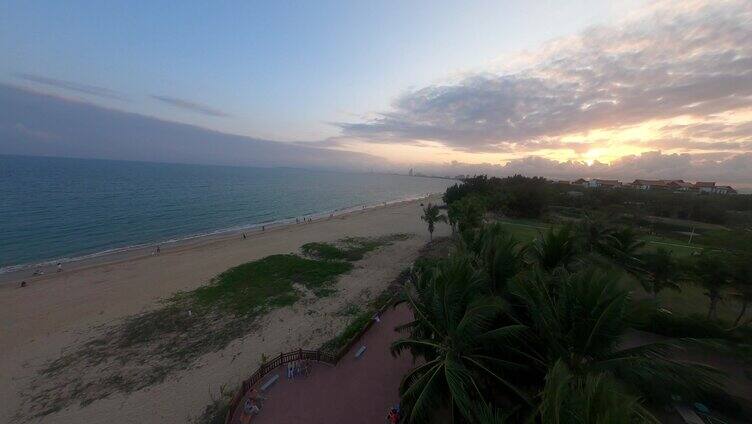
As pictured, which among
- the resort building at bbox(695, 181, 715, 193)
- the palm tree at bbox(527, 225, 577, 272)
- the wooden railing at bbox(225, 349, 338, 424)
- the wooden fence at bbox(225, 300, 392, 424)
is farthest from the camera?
the resort building at bbox(695, 181, 715, 193)

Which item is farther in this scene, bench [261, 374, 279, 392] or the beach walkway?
bench [261, 374, 279, 392]

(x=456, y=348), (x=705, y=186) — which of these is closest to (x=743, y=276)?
(x=456, y=348)

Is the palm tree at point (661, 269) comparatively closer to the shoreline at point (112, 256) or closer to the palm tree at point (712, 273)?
the palm tree at point (712, 273)

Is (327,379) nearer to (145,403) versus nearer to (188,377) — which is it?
(188,377)

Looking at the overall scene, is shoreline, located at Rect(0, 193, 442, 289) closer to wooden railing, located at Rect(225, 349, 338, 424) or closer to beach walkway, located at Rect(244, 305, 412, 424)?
wooden railing, located at Rect(225, 349, 338, 424)

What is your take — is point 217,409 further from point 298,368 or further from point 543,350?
point 543,350

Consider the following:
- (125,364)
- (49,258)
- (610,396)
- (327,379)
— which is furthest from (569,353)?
(49,258)

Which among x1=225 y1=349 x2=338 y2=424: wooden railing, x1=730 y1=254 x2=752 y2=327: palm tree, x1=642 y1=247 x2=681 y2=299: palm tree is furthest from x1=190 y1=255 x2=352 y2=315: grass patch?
x1=730 y1=254 x2=752 y2=327: palm tree
